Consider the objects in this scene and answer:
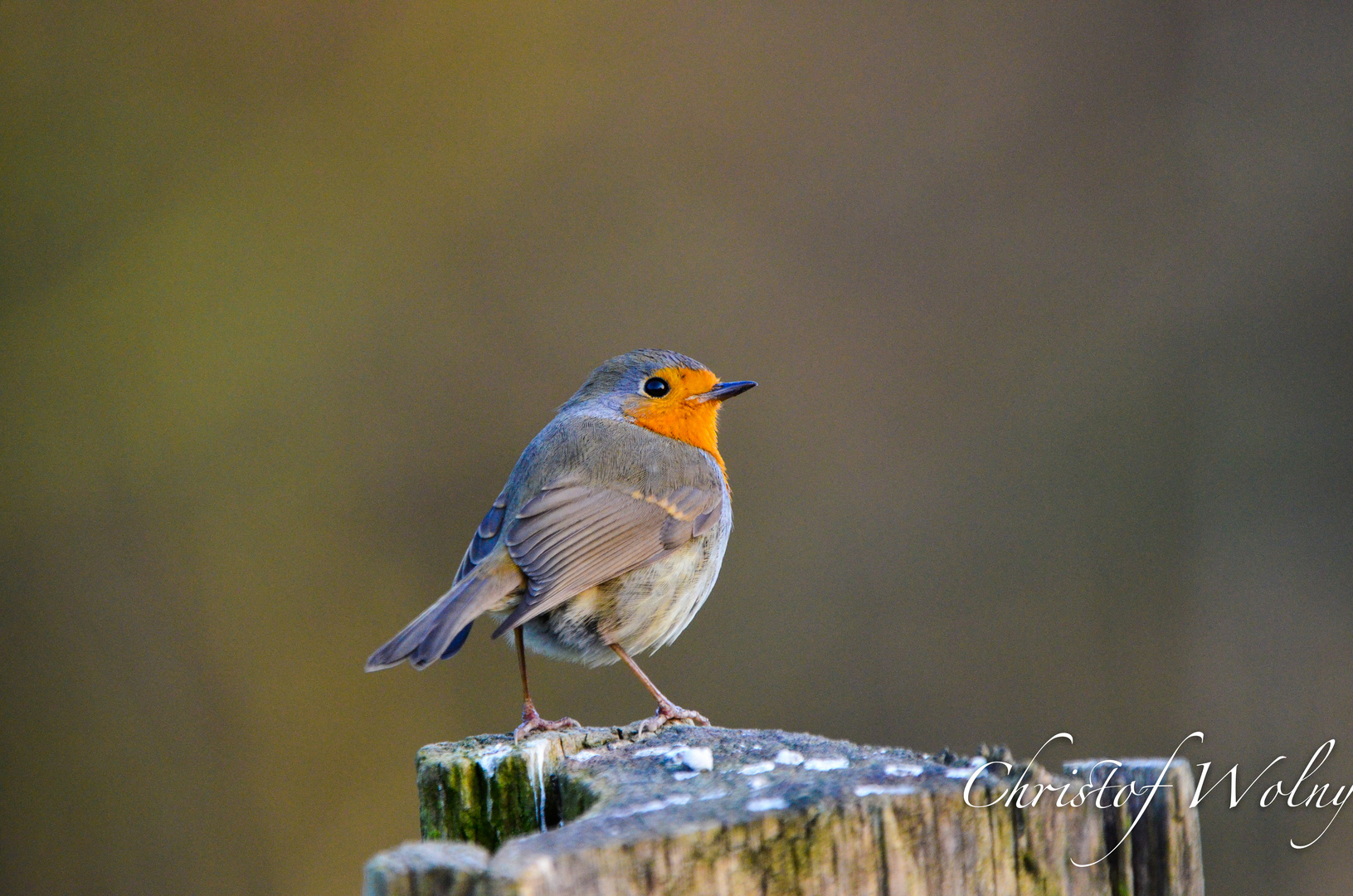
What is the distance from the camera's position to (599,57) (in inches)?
287

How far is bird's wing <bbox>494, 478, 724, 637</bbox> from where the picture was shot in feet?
11.1

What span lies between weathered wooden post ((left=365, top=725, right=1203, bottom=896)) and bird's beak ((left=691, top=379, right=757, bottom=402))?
7.16 ft

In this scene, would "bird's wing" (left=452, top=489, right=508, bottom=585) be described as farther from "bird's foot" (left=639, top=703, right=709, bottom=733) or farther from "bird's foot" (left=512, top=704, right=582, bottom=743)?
"bird's foot" (left=639, top=703, right=709, bottom=733)

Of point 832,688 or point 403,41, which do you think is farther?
point 403,41

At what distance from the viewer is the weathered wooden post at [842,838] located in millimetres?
1580

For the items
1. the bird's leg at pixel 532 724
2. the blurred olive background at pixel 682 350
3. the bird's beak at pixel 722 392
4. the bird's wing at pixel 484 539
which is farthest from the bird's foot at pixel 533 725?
the blurred olive background at pixel 682 350

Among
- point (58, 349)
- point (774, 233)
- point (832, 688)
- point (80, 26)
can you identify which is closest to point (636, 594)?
point (832, 688)

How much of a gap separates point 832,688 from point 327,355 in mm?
3205

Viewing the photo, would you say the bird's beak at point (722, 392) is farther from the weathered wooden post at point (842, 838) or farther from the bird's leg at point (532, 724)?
the weathered wooden post at point (842, 838)

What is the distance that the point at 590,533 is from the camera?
11.7 feet

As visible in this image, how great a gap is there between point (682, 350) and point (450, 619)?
12.1 feet

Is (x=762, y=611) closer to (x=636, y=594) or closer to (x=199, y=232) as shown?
(x=636, y=594)

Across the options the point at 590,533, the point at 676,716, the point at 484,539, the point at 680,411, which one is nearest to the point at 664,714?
the point at 676,716

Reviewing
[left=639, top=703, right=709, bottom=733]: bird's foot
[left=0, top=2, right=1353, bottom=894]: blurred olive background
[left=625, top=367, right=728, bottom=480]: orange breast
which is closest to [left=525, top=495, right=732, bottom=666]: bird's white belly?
[left=639, top=703, right=709, bottom=733]: bird's foot
